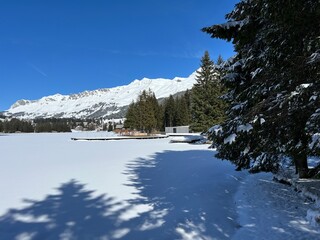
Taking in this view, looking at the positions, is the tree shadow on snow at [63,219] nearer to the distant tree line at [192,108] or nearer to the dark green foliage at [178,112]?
the distant tree line at [192,108]

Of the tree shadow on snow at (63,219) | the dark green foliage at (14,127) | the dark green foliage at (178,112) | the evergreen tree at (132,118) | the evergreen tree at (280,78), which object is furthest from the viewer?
the dark green foliage at (14,127)

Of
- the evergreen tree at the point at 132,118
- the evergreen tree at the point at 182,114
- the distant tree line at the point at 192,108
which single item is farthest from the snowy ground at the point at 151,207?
the evergreen tree at the point at 182,114

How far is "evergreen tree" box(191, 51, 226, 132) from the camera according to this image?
37031 millimetres

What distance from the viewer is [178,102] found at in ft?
275

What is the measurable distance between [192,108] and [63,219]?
113 ft

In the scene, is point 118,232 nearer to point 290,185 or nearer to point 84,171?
point 290,185

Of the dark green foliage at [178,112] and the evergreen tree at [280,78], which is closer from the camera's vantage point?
the evergreen tree at [280,78]

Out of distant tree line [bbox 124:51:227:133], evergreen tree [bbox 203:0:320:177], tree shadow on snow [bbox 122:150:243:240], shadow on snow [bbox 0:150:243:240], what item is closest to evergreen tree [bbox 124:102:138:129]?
distant tree line [bbox 124:51:227:133]

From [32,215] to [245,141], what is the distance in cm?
486

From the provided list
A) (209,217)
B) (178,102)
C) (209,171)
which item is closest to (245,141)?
(209,217)

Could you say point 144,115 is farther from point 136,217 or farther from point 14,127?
point 14,127

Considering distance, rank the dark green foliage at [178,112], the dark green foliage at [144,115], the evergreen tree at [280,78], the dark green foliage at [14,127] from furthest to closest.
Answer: the dark green foliage at [14,127] < the dark green foliage at [178,112] < the dark green foliage at [144,115] < the evergreen tree at [280,78]

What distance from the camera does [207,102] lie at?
37.5 meters

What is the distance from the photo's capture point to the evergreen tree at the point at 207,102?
37.0m
